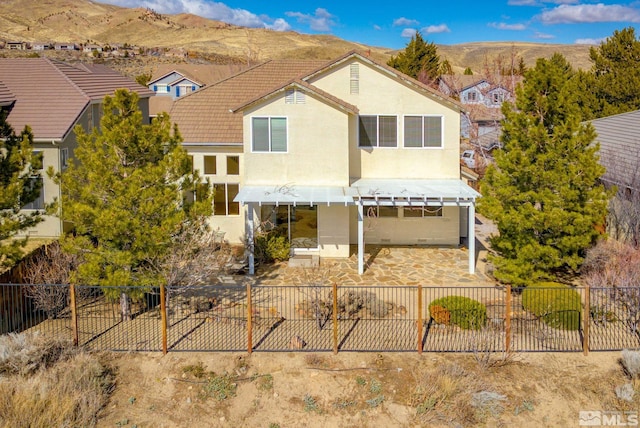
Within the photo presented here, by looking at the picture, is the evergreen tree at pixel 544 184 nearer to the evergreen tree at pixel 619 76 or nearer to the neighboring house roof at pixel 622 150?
the neighboring house roof at pixel 622 150

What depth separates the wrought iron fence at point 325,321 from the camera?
1577cm

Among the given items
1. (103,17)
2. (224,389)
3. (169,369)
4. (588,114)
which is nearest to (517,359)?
(224,389)

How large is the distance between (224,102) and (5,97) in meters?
10.3

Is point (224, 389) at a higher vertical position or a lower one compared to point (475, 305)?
lower

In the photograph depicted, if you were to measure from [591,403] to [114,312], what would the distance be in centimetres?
1409

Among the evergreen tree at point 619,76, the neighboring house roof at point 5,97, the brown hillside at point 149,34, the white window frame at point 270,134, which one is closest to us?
the white window frame at point 270,134

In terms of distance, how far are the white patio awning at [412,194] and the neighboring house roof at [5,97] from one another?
1681 cm

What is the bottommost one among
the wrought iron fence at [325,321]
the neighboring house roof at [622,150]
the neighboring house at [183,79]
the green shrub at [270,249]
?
the wrought iron fence at [325,321]

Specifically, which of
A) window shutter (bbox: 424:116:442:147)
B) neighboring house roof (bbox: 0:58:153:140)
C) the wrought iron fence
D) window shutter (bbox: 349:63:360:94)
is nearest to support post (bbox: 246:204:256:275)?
the wrought iron fence

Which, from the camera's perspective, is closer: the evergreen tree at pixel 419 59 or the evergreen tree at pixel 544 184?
the evergreen tree at pixel 544 184

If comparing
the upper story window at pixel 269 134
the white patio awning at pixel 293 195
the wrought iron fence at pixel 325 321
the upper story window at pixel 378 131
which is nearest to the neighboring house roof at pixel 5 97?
the upper story window at pixel 269 134

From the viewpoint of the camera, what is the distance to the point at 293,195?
2267cm

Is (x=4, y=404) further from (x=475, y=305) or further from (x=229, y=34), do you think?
(x=229, y=34)

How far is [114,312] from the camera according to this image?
59.2 ft
